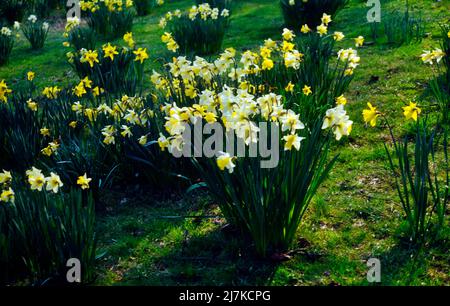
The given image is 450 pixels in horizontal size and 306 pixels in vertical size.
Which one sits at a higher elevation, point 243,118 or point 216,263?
point 243,118

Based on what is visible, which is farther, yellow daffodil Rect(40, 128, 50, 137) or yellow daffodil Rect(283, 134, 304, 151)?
yellow daffodil Rect(40, 128, 50, 137)

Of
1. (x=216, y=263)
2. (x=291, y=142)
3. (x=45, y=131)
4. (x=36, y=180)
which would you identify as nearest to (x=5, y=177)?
(x=36, y=180)

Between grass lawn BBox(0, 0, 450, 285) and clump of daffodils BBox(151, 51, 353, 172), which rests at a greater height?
clump of daffodils BBox(151, 51, 353, 172)

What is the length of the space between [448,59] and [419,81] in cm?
83

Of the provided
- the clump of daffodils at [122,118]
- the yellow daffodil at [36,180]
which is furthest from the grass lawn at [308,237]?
the yellow daffodil at [36,180]

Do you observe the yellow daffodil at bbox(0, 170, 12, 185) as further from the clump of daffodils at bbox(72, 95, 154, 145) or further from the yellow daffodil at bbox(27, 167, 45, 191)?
the clump of daffodils at bbox(72, 95, 154, 145)

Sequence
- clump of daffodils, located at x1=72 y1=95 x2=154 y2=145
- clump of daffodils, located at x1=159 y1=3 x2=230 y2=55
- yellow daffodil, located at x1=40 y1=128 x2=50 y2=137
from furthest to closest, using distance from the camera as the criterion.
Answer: clump of daffodils, located at x1=159 y1=3 x2=230 y2=55, yellow daffodil, located at x1=40 y1=128 x2=50 y2=137, clump of daffodils, located at x1=72 y1=95 x2=154 y2=145

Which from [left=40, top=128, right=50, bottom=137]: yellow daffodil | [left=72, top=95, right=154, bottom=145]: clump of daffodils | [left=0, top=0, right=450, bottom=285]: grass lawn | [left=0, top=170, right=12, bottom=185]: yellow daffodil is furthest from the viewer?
[left=40, top=128, right=50, bottom=137]: yellow daffodil

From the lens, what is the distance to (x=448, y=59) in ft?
15.9

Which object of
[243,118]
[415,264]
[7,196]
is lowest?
[415,264]

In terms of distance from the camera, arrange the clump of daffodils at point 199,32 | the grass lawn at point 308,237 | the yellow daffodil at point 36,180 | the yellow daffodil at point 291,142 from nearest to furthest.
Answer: the yellow daffodil at point 291,142 → the grass lawn at point 308,237 → the yellow daffodil at point 36,180 → the clump of daffodils at point 199,32

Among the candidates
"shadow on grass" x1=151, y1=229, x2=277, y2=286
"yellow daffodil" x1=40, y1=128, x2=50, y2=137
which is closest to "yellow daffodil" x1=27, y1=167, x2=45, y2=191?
"shadow on grass" x1=151, y1=229, x2=277, y2=286

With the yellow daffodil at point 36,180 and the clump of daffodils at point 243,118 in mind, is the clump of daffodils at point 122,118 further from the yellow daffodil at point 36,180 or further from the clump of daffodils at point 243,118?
the yellow daffodil at point 36,180

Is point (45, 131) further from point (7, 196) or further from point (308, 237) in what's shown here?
point (308, 237)
